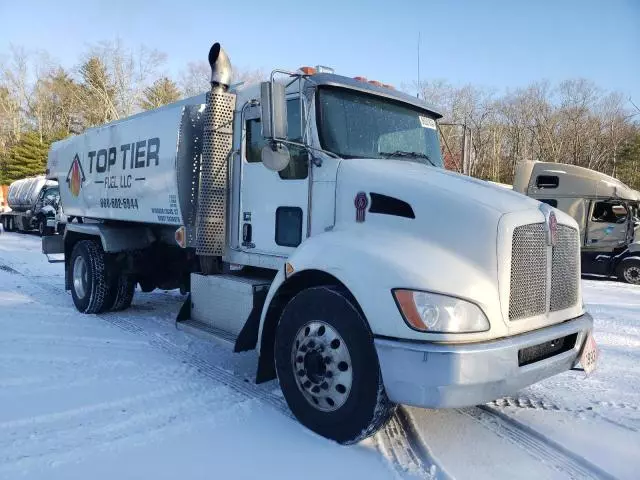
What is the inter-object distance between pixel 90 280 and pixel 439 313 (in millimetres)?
5557

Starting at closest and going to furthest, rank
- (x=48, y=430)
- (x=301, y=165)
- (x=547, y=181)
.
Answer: (x=48, y=430) → (x=301, y=165) → (x=547, y=181)

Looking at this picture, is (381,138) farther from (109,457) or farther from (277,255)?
(109,457)

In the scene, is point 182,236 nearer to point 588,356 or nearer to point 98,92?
point 588,356

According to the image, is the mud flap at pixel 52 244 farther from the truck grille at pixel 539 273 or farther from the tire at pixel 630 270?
the tire at pixel 630 270

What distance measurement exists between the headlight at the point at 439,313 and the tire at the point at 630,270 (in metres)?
12.1

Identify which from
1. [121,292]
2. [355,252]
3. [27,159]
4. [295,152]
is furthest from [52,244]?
[27,159]

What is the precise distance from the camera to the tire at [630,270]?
41.9 ft

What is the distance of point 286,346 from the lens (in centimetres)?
364

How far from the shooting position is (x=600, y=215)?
13.7 m

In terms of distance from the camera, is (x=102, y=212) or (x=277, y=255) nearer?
(x=277, y=255)

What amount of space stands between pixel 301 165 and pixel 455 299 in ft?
5.98

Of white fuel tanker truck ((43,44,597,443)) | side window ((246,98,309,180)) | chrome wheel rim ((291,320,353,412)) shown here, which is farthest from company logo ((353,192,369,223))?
chrome wheel rim ((291,320,353,412))

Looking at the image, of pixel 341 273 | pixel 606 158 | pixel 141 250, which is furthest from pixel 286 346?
pixel 606 158

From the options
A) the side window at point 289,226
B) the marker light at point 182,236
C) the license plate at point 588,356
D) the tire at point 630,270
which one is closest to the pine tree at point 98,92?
the tire at point 630,270
